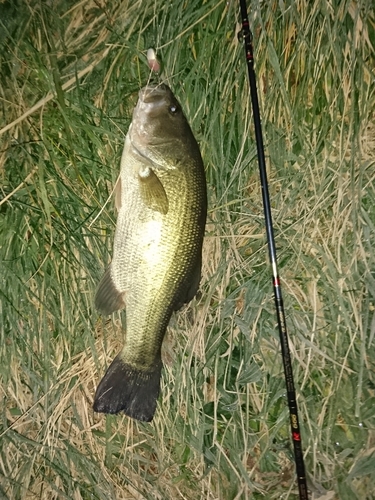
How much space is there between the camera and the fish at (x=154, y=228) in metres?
1.48

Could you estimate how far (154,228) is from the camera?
1.50m

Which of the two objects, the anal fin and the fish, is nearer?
the fish

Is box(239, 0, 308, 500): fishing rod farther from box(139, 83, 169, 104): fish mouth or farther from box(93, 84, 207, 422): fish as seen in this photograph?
box(139, 83, 169, 104): fish mouth

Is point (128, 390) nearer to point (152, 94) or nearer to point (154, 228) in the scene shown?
point (154, 228)

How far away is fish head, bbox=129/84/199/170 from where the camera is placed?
1.47 meters

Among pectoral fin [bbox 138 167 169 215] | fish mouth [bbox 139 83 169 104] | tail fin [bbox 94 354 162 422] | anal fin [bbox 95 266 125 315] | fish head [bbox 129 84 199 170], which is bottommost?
tail fin [bbox 94 354 162 422]

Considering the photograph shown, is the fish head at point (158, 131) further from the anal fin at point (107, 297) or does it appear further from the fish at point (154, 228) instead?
the anal fin at point (107, 297)

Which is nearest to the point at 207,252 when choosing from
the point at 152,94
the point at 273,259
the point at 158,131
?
the point at 273,259

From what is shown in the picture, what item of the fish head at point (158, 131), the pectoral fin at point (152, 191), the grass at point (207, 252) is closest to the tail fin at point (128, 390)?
the grass at point (207, 252)

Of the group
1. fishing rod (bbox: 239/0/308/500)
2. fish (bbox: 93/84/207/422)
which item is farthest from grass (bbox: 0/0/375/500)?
fish (bbox: 93/84/207/422)

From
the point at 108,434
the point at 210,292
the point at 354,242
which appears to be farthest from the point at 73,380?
the point at 354,242

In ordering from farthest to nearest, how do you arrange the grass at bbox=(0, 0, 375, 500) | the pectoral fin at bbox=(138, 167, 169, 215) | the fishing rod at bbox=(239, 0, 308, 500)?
1. the grass at bbox=(0, 0, 375, 500)
2. the fishing rod at bbox=(239, 0, 308, 500)
3. the pectoral fin at bbox=(138, 167, 169, 215)

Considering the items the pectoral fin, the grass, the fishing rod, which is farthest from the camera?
the grass

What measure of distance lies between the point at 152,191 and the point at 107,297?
45 centimetres
